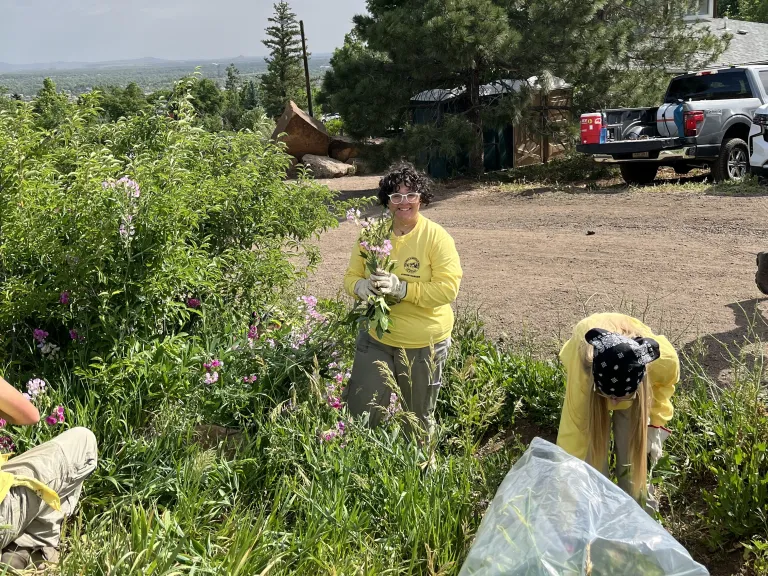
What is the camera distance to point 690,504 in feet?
11.8

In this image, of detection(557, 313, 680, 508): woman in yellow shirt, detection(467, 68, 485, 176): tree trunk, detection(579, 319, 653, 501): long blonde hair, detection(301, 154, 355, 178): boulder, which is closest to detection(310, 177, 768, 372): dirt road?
detection(557, 313, 680, 508): woman in yellow shirt

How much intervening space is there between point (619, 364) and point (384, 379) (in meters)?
1.57

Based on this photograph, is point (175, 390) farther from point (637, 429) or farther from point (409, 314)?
point (637, 429)

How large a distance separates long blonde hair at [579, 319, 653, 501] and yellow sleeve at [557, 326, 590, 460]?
0.06ft

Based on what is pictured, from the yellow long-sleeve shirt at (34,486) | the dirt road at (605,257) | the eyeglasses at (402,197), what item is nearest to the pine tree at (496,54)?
the dirt road at (605,257)

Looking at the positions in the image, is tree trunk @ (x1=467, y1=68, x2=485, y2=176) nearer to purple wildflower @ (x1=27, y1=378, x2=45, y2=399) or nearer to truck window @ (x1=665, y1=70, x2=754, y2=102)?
truck window @ (x1=665, y1=70, x2=754, y2=102)

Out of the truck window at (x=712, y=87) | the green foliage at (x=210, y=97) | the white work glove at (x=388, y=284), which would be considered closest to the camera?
the white work glove at (x=388, y=284)

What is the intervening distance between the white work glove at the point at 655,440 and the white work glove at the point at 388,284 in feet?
4.18

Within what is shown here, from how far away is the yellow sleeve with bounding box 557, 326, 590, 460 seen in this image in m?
2.81

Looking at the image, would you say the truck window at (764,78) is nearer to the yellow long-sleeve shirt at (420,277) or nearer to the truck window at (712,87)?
the truck window at (712,87)

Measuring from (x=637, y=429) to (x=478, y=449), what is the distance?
1554 millimetres

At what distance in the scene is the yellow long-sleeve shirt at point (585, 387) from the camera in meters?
2.83

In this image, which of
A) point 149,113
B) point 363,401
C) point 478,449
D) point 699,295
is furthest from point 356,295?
point 699,295

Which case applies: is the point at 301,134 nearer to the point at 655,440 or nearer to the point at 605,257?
the point at 605,257
